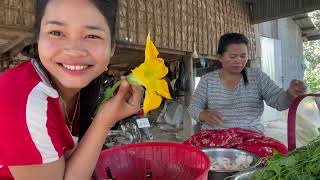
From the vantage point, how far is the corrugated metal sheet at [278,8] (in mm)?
5199

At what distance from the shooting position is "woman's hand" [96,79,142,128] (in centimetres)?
90

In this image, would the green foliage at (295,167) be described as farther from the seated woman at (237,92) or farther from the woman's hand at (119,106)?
the seated woman at (237,92)

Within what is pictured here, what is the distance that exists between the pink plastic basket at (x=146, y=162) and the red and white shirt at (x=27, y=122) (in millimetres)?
298

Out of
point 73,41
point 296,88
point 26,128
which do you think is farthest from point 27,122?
point 296,88

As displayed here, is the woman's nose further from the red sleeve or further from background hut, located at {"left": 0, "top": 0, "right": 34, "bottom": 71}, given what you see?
background hut, located at {"left": 0, "top": 0, "right": 34, "bottom": 71}

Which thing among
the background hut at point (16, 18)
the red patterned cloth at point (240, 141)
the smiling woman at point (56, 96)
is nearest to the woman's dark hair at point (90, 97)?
the smiling woman at point (56, 96)

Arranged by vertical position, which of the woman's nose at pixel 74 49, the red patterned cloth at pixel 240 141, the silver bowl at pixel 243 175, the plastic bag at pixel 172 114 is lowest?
the plastic bag at pixel 172 114

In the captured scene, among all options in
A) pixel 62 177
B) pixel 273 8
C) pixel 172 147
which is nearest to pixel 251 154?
pixel 172 147

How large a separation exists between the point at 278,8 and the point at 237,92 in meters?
3.85

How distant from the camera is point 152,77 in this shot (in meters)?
0.76

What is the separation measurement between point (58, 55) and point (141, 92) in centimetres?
25

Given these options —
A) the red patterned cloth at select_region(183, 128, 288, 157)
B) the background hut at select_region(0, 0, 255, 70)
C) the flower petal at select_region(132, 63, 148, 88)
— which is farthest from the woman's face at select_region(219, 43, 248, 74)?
the flower petal at select_region(132, 63, 148, 88)

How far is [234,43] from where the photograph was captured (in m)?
2.41

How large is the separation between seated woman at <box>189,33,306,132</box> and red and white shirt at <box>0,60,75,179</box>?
160 cm
